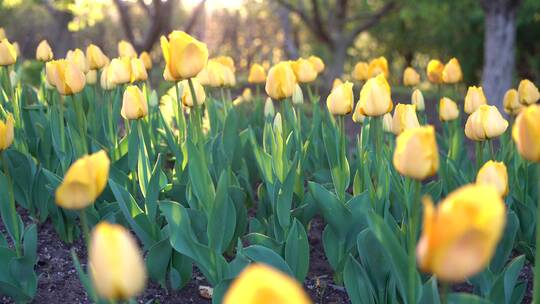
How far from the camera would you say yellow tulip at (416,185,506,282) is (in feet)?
3.07

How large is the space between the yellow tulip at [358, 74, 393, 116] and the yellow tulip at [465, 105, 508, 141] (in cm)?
32

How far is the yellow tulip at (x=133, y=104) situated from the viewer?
2.45 meters

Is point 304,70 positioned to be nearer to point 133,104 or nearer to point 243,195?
point 243,195

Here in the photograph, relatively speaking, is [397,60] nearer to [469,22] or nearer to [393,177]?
[469,22]

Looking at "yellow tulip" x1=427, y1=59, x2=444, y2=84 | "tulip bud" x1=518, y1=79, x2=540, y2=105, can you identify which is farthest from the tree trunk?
"tulip bud" x1=518, y1=79, x2=540, y2=105

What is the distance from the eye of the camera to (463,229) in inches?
37.1

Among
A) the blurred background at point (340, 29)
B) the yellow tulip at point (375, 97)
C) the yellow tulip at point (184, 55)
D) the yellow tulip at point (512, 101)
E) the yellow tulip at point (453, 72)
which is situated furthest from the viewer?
the blurred background at point (340, 29)

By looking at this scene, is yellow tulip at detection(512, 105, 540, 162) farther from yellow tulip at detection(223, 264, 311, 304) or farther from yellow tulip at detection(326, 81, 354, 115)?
yellow tulip at detection(326, 81, 354, 115)

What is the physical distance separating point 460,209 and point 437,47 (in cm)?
1378

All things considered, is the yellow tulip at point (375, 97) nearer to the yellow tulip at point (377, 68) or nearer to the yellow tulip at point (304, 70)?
the yellow tulip at point (304, 70)

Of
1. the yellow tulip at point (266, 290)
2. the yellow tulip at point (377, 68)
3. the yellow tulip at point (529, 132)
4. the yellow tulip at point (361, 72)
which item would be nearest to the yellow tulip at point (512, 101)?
the yellow tulip at point (377, 68)

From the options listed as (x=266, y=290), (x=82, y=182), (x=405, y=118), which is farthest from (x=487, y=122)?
(x=266, y=290)

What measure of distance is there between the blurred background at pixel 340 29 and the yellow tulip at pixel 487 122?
2.48 meters

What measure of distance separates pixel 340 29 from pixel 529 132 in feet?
33.8
